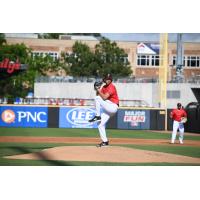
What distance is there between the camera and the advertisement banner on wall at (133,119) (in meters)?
19.0

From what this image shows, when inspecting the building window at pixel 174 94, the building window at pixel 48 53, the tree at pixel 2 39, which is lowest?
the building window at pixel 174 94

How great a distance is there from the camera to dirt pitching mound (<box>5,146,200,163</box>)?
13258mm

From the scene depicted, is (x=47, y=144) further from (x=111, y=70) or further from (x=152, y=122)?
(x=152, y=122)

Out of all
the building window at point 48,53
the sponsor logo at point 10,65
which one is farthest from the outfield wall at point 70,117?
the building window at point 48,53

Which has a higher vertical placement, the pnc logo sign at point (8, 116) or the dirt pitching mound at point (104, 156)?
the pnc logo sign at point (8, 116)

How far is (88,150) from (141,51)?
278 centimetres

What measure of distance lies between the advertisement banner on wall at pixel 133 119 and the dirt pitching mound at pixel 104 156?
499cm

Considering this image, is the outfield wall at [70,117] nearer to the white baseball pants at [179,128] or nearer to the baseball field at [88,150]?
the baseball field at [88,150]

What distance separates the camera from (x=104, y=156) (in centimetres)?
1332

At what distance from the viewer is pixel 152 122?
18172mm

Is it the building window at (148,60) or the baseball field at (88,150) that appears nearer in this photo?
the baseball field at (88,150)

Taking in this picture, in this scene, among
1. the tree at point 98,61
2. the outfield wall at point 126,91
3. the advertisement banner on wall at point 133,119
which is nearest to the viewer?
the tree at point 98,61
